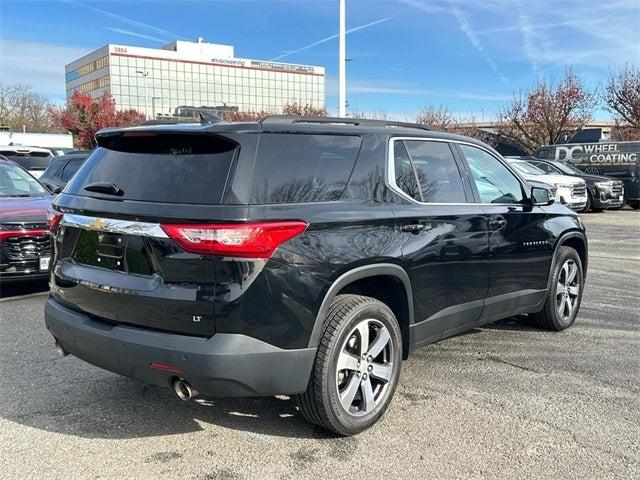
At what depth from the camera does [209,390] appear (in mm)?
2979

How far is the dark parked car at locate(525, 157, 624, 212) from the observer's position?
18438 millimetres

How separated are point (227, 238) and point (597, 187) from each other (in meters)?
18.1

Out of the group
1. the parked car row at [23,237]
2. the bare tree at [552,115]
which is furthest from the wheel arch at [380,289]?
the bare tree at [552,115]

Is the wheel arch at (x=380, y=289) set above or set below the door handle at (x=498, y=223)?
below

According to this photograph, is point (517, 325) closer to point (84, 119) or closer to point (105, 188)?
point (105, 188)

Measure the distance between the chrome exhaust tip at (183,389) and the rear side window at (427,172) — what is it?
1801mm

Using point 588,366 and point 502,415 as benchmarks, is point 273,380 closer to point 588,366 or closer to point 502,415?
point 502,415

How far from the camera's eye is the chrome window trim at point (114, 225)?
119 inches

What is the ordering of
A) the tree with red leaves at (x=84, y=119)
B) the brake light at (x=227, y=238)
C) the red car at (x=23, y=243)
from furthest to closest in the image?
Result: the tree with red leaves at (x=84, y=119), the red car at (x=23, y=243), the brake light at (x=227, y=238)

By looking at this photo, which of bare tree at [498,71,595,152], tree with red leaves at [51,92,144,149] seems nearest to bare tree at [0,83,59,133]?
tree with red leaves at [51,92,144,149]

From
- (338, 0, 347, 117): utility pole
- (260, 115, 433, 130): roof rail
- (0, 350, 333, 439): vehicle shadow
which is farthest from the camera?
(338, 0, 347, 117): utility pole

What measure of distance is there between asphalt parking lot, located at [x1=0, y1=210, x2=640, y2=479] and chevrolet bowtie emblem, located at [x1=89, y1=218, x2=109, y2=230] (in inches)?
48.4

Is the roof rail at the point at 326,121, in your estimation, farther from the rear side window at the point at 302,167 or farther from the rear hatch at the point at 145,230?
the rear hatch at the point at 145,230

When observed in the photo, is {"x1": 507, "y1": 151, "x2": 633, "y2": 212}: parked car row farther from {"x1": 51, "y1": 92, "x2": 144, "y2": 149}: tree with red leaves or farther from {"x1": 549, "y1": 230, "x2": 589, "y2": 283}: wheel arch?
{"x1": 51, "y1": 92, "x2": 144, "y2": 149}: tree with red leaves
